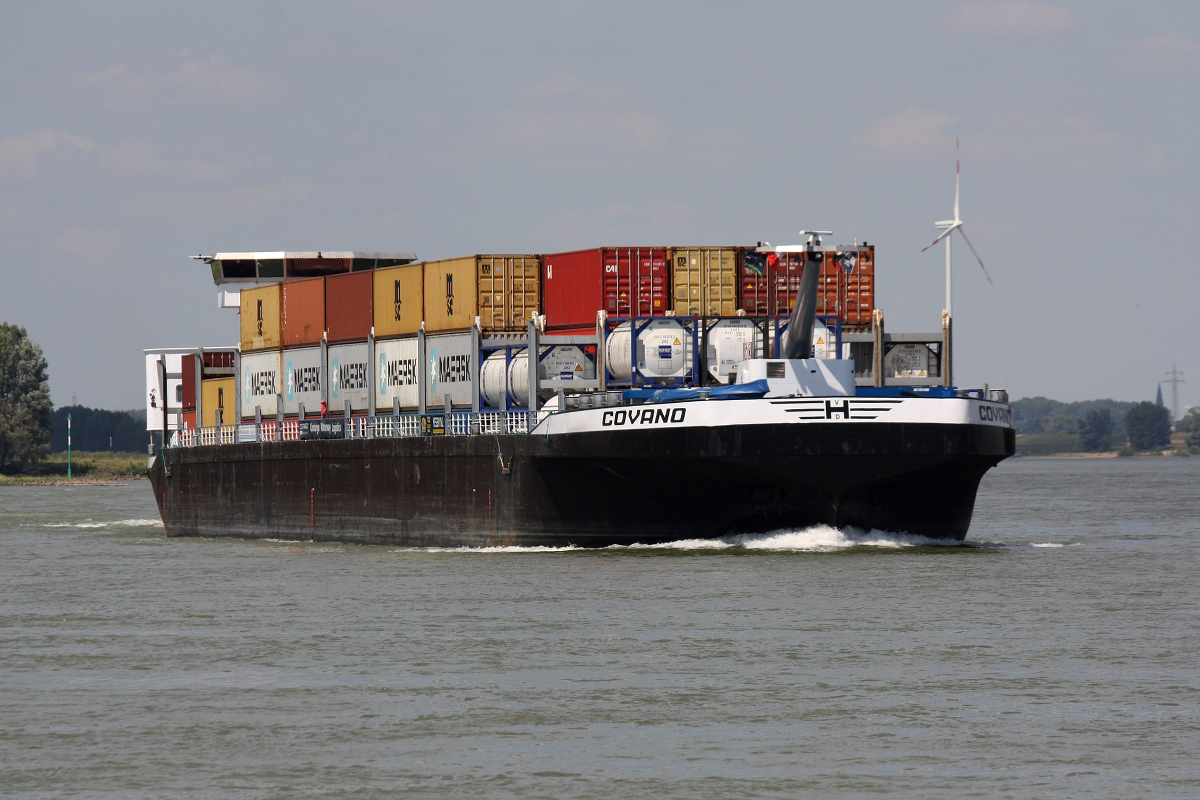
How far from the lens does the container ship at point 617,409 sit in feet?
103

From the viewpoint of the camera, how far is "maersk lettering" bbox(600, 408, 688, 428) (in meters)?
31.5

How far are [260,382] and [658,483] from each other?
22244 millimetres

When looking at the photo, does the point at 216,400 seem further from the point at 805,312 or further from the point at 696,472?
the point at 805,312

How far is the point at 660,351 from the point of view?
1374 inches

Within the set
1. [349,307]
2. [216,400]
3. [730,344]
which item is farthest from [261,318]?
[730,344]

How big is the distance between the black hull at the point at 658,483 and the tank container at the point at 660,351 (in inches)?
110

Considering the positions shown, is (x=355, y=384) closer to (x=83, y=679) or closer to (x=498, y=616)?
(x=498, y=616)

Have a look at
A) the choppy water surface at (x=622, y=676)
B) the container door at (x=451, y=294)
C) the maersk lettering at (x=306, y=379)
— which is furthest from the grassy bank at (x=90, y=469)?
the choppy water surface at (x=622, y=676)

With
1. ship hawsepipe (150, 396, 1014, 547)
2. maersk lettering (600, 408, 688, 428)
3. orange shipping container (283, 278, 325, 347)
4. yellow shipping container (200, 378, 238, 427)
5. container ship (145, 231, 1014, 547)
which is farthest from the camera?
yellow shipping container (200, 378, 238, 427)

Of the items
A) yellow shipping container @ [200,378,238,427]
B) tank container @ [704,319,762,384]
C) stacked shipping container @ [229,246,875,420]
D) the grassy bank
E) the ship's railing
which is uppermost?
stacked shipping container @ [229,246,875,420]

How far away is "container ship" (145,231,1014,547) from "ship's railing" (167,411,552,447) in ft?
0.33

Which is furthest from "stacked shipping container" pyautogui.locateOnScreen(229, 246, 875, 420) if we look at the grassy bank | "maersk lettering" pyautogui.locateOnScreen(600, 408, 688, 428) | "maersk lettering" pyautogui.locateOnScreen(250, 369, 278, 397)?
the grassy bank

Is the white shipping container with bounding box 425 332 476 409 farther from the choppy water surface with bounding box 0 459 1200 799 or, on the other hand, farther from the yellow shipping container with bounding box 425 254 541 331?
the choppy water surface with bounding box 0 459 1200 799

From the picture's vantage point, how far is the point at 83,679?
746 inches
